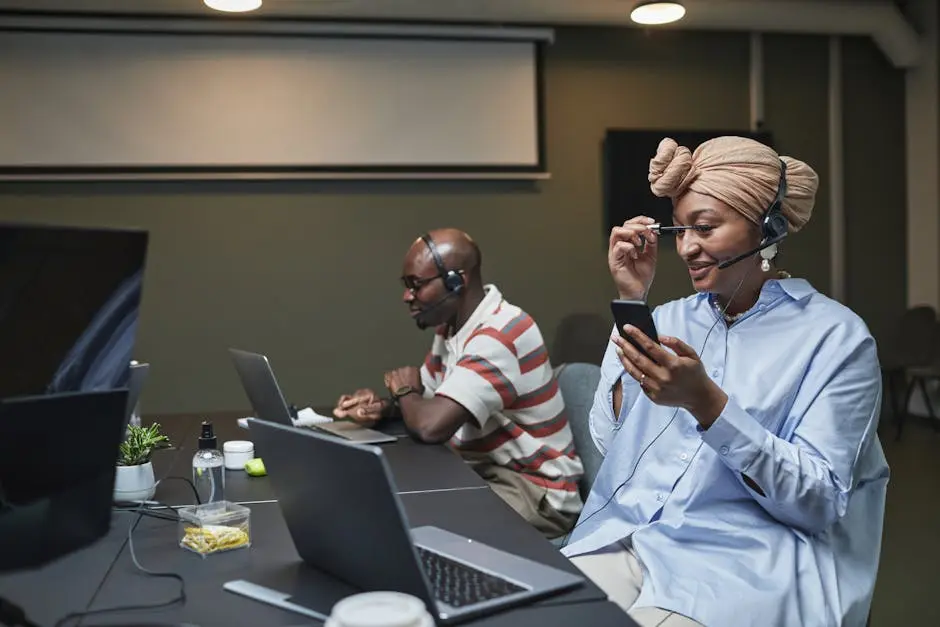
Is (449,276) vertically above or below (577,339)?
above

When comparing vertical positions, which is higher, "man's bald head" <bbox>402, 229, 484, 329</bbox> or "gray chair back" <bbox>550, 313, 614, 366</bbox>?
"man's bald head" <bbox>402, 229, 484, 329</bbox>

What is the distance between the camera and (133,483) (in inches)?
67.7

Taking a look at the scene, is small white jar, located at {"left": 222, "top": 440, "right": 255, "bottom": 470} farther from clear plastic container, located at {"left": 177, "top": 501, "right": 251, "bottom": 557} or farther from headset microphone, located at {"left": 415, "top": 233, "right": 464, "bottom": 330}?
headset microphone, located at {"left": 415, "top": 233, "right": 464, "bottom": 330}

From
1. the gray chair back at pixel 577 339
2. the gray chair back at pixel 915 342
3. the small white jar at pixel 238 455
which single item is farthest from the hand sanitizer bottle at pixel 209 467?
the gray chair back at pixel 915 342

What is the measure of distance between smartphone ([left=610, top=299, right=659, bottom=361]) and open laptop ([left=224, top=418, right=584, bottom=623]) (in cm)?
42

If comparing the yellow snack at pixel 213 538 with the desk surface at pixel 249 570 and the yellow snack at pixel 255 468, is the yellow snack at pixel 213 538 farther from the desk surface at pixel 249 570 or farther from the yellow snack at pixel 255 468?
the yellow snack at pixel 255 468

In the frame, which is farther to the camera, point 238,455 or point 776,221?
point 238,455

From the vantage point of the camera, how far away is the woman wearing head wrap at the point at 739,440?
1452 mm

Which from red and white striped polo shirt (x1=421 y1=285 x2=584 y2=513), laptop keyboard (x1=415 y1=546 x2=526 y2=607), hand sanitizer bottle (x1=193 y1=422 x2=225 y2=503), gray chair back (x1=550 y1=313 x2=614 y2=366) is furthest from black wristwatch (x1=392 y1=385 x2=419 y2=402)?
gray chair back (x1=550 y1=313 x2=614 y2=366)

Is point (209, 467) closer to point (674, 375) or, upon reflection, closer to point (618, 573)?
point (618, 573)

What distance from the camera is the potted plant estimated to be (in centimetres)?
171

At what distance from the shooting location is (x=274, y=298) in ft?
15.6

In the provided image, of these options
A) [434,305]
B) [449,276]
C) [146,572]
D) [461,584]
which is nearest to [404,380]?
[434,305]

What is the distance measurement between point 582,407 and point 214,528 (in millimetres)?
1339
